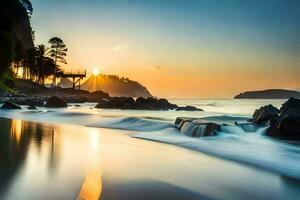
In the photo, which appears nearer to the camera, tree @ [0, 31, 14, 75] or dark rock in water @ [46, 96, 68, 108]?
tree @ [0, 31, 14, 75]

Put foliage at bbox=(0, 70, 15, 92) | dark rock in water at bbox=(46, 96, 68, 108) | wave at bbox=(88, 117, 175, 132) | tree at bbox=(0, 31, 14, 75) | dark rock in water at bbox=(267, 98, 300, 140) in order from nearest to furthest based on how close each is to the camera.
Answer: dark rock in water at bbox=(267, 98, 300, 140)
wave at bbox=(88, 117, 175, 132)
tree at bbox=(0, 31, 14, 75)
dark rock in water at bbox=(46, 96, 68, 108)
foliage at bbox=(0, 70, 15, 92)

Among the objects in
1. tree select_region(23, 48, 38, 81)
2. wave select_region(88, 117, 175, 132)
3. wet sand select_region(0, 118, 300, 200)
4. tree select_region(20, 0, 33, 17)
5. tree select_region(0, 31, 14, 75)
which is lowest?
wet sand select_region(0, 118, 300, 200)

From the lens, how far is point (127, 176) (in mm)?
6555

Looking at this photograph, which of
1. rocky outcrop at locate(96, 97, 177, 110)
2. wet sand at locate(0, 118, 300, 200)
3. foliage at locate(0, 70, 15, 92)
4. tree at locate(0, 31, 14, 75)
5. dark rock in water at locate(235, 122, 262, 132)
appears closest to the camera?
wet sand at locate(0, 118, 300, 200)

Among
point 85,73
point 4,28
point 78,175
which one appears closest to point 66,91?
point 85,73

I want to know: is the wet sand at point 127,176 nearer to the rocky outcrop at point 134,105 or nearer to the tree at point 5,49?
the tree at point 5,49

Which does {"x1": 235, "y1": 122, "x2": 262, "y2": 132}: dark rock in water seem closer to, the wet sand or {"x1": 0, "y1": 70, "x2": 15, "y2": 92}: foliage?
the wet sand


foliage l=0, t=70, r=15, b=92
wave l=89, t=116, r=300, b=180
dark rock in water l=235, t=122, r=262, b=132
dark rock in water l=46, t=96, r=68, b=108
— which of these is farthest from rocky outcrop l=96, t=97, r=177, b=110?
dark rock in water l=235, t=122, r=262, b=132

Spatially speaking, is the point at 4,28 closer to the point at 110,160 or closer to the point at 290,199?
the point at 110,160

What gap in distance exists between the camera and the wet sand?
5.34 m

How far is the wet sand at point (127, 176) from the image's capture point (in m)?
5.34

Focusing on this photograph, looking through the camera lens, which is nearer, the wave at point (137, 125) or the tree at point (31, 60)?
the wave at point (137, 125)

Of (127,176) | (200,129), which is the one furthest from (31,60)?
(127,176)

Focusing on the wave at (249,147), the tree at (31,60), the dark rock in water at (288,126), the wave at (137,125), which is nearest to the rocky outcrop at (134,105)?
the wave at (137,125)
